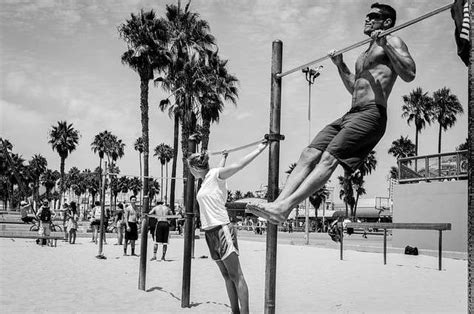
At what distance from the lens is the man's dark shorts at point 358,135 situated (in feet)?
12.4

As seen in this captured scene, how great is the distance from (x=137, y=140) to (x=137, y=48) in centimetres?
5975

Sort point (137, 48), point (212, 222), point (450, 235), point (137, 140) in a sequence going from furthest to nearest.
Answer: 1. point (137, 140)
2. point (137, 48)
3. point (450, 235)
4. point (212, 222)

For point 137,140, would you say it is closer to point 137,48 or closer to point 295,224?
point 295,224

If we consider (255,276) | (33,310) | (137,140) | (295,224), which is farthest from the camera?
(137,140)

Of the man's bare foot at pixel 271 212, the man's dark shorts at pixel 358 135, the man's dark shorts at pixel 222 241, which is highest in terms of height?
the man's dark shorts at pixel 358 135

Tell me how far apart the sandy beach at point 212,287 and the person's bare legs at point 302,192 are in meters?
4.37

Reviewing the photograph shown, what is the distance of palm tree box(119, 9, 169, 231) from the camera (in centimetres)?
2992

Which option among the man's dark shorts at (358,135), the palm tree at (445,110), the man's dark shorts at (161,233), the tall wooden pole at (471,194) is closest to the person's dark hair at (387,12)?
the man's dark shorts at (358,135)

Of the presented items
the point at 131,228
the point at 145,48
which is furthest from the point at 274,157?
the point at 145,48

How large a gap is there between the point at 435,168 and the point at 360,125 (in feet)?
62.0

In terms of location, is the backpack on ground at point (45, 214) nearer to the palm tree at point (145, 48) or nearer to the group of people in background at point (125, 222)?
the group of people in background at point (125, 222)

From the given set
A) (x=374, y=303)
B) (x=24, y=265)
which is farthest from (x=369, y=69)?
(x=24, y=265)

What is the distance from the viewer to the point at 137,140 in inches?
3494

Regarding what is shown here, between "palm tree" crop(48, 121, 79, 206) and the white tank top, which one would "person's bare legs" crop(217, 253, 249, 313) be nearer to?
the white tank top
